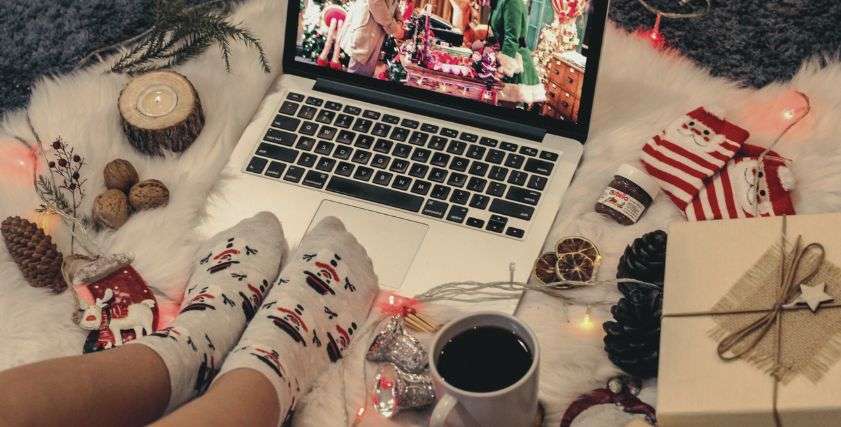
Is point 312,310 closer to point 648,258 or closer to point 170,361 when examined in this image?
point 170,361

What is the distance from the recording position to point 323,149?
104 cm

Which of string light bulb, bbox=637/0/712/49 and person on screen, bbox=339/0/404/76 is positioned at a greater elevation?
person on screen, bbox=339/0/404/76

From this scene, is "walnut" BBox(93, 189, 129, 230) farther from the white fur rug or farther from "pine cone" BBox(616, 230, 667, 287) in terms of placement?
"pine cone" BBox(616, 230, 667, 287)

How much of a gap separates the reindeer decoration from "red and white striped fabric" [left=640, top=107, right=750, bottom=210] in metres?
0.48

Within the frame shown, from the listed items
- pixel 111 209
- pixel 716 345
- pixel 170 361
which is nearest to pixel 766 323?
pixel 716 345

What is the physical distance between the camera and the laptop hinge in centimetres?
102

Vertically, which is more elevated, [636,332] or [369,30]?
[369,30]

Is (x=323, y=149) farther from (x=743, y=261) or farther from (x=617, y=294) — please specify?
(x=743, y=261)

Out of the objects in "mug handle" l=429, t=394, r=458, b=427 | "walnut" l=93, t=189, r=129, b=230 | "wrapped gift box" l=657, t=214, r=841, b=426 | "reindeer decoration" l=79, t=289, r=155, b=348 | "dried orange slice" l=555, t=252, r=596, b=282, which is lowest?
"reindeer decoration" l=79, t=289, r=155, b=348

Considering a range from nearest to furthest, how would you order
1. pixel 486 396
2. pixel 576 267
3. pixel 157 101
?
pixel 486 396 → pixel 576 267 → pixel 157 101

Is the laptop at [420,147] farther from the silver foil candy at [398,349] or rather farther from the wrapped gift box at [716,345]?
the wrapped gift box at [716,345]

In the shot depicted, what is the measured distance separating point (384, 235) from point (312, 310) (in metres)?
0.10

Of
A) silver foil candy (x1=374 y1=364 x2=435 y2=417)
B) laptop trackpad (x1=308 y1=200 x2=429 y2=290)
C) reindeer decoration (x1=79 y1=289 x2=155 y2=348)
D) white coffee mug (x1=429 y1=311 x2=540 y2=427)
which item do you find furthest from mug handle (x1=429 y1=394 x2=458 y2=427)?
reindeer decoration (x1=79 y1=289 x2=155 y2=348)

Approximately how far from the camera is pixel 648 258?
0.89m
